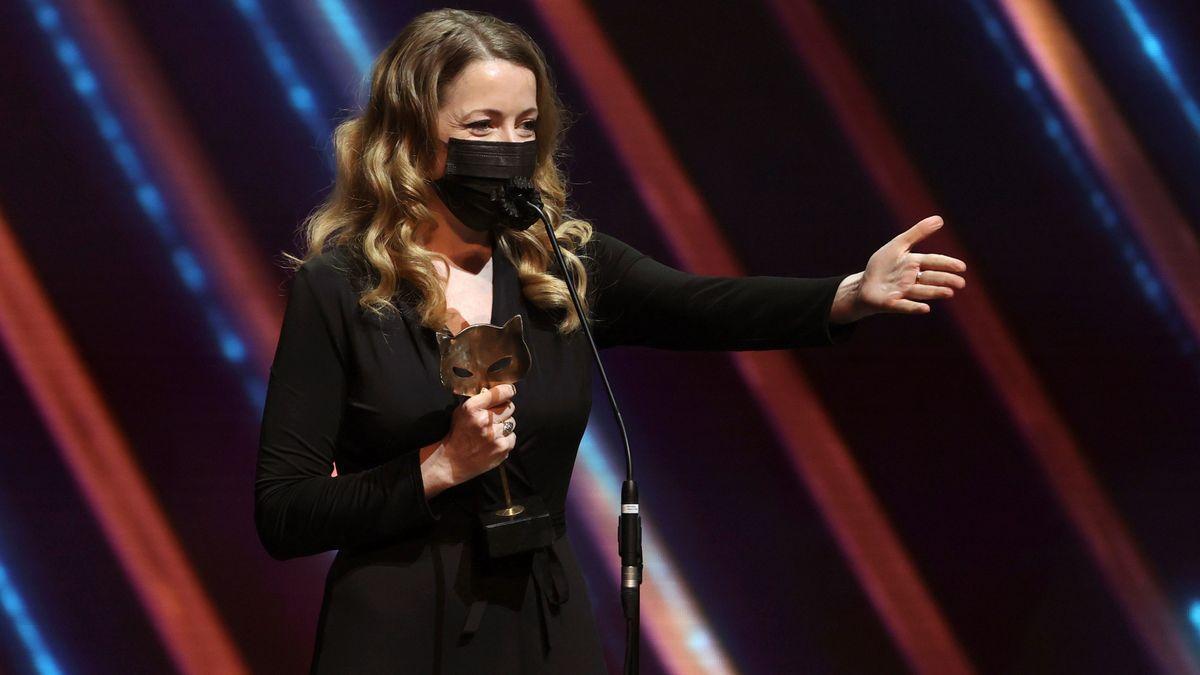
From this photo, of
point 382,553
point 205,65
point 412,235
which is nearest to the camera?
point 382,553

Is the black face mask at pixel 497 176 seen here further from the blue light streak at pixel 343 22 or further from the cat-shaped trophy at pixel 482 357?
the blue light streak at pixel 343 22

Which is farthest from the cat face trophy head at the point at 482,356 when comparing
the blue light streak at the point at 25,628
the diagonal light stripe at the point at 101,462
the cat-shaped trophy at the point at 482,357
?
the blue light streak at the point at 25,628

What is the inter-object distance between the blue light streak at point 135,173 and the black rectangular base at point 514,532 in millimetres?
1374

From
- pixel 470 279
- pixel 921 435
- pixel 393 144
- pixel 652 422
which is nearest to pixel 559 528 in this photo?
pixel 470 279

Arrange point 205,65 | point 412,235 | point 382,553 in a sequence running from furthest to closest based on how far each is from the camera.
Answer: point 205,65
point 412,235
point 382,553

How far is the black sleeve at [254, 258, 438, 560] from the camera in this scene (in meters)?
1.34

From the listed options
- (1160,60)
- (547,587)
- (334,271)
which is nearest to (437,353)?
(334,271)

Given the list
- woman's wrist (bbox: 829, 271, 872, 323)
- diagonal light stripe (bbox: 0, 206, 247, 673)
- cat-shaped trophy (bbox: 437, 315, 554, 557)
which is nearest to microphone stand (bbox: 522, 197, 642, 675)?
cat-shaped trophy (bbox: 437, 315, 554, 557)

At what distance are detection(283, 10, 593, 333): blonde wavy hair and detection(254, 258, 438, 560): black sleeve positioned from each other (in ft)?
0.18

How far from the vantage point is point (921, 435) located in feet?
8.80

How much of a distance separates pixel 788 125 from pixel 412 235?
1338mm

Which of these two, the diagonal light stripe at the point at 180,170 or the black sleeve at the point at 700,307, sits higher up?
the diagonal light stripe at the point at 180,170

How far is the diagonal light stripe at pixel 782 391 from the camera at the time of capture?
8.70ft

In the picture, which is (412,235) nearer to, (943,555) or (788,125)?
(788,125)
